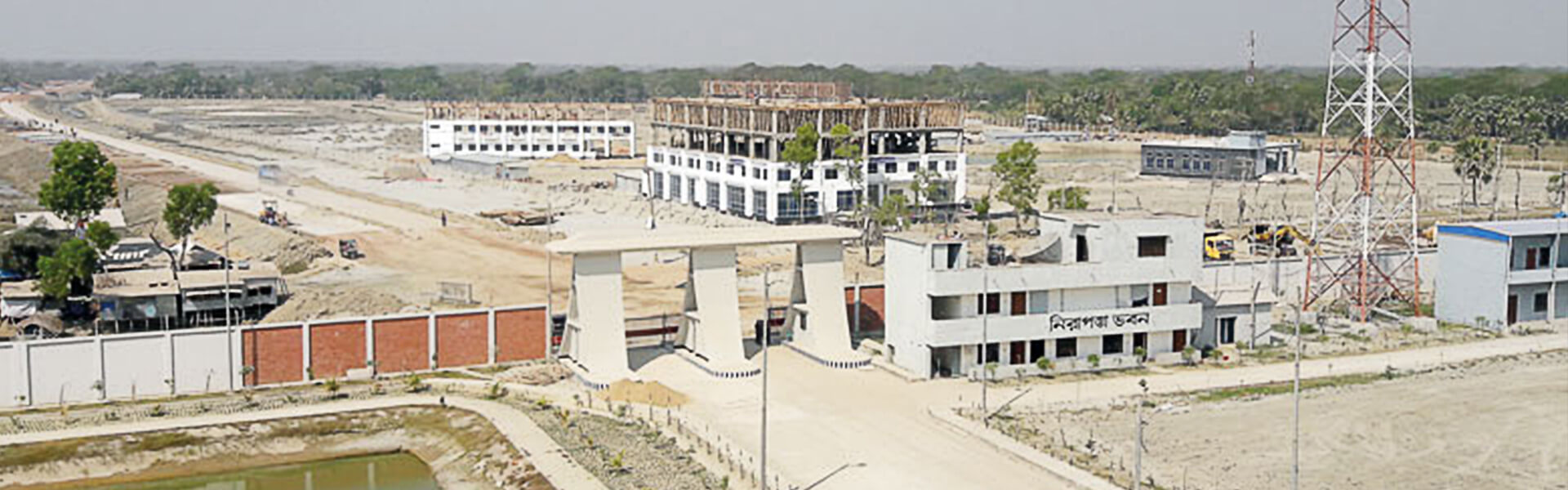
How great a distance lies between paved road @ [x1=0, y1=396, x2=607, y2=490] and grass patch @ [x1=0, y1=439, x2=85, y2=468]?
0.27 metres

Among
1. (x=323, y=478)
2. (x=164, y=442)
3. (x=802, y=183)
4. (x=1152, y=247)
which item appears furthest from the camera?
(x=802, y=183)

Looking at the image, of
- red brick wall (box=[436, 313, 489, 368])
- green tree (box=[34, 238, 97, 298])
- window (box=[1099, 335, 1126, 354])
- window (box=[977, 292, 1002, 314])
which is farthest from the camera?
green tree (box=[34, 238, 97, 298])

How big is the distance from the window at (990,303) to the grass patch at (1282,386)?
15.9 feet

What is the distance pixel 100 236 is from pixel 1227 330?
104 feet

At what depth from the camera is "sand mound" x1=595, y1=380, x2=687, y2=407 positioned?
31914mm

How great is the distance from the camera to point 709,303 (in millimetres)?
35000

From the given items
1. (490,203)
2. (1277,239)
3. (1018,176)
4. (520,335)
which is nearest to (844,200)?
(1018,176)

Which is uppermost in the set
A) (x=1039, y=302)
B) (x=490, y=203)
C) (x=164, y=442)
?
(x=1039, y=302)

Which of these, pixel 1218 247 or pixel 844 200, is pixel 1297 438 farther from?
pixel 844 200

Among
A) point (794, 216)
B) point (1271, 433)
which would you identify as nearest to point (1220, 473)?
point (1271, 433)

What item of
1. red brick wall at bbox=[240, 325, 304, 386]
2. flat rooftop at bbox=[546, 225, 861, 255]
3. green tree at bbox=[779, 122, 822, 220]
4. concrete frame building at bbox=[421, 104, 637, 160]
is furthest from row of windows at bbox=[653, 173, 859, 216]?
concrete frame building at bbox=[421, 104, 637, 160]

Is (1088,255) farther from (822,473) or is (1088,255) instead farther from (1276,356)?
(822,473)

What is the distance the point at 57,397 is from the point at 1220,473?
23.3 m

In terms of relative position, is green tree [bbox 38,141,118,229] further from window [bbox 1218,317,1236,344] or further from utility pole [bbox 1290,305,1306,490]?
utility pole [bbox 1290,305,1306,490]
